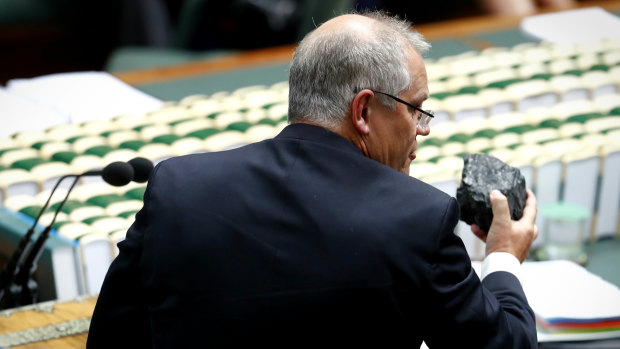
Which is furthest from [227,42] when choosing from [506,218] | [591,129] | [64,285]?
[506,218]

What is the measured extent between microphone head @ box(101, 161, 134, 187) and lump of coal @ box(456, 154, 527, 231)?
565 millimetres

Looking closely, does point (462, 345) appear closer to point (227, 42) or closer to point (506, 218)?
point (506, 218)

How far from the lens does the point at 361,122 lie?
1.29 metres

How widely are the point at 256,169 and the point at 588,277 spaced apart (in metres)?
0.86

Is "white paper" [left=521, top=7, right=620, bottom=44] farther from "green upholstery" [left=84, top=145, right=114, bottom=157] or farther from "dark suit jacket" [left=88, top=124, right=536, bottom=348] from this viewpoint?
"dark suit jacket" [left=88, top=124, right=536, bottom=348]

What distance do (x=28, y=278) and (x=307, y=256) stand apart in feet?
2.44

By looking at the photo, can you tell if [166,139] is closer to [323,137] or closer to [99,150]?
[99,150]

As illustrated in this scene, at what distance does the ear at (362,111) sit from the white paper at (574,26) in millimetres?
2044

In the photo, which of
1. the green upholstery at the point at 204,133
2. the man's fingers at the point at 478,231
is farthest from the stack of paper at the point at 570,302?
the green upholstery at the point at 204,133

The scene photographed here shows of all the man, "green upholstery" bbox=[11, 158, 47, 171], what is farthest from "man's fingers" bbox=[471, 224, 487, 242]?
"green upholstery" bbox=[11, 158, 47, 171]

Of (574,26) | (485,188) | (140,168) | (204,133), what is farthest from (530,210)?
(574,26)

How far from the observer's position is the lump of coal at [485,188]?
1.60 metres

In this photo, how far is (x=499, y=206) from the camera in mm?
1478

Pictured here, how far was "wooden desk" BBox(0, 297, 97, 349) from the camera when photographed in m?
1.66
